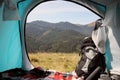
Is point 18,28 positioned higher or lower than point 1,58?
higher

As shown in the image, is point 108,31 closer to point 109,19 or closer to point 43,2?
point 109,19

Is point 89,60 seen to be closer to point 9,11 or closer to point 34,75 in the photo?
point 34,75

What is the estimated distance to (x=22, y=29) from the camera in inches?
187

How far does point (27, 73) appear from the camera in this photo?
4539 mm

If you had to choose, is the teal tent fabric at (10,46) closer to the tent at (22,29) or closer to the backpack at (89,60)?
the tent at (22,29)

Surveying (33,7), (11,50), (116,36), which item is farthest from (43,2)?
(116,36)

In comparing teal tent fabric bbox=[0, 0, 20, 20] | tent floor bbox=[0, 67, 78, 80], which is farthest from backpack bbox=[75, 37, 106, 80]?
teal tent fabric bbox=[0, 0, 20, 20]

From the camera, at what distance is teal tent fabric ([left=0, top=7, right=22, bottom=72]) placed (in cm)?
445

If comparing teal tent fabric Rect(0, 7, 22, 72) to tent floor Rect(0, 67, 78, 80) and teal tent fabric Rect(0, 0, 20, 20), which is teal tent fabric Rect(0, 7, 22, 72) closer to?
tent floor Rect(0, 67, 78, 80)

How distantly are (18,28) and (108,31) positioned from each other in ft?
6.02

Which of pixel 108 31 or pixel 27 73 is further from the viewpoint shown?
pixel 27 73

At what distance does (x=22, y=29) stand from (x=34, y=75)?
86 cm

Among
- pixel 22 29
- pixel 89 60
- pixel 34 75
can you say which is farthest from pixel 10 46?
pixel 89 60

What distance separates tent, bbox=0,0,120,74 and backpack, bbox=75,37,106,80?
0.25 meters
